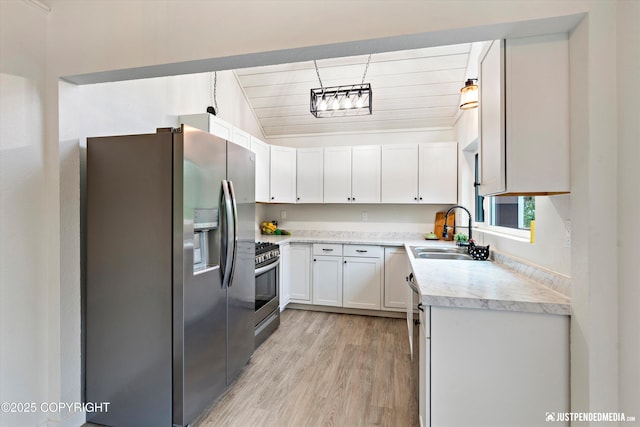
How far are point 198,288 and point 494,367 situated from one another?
1585 mm

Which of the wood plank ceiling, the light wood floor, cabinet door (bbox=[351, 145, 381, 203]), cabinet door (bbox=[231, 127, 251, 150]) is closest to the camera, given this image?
the light wood floor

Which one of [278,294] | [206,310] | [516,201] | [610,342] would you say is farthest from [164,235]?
[516,201]

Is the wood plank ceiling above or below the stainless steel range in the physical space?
above

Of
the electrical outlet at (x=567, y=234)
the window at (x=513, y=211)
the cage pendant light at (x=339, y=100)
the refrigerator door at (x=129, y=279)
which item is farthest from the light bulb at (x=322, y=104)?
the electrical outlet at (x=567, y=234)

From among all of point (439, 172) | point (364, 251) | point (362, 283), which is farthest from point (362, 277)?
point (439, 172)

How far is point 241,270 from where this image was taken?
2.23m

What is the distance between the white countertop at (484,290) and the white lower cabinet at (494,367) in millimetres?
43

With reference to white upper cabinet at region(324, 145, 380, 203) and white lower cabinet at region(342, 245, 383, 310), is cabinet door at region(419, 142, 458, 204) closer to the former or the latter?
white upper cabinet at region(324, 145, 380, 203)

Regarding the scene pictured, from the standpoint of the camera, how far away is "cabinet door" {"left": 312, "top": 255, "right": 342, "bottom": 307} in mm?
3641

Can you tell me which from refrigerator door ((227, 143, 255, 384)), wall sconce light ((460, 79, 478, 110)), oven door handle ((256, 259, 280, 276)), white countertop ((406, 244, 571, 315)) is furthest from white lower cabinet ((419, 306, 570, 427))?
oven door handle ((256, 259, 280, 276))

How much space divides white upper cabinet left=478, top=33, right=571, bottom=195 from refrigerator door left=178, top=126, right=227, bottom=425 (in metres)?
1.62

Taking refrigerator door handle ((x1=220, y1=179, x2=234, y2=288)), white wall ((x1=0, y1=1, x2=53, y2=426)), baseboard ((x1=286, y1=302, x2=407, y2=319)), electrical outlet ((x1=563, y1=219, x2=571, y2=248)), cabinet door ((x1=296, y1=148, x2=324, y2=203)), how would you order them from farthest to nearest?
cabinet door ((x1=296, y1=148, x2=324, y2=203))
baseboard ((x1=286, y1=302, x2=407, y2=319))
refrigerator door handle ((x1=220, y1=179, x2=234, y2=288))
white wall ((x1=0, y1=1, x2=53, y2=426))
electrical outlet ((x1=563, y1=219, x2=571, y2=248))

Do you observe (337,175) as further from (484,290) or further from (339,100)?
(484,290)

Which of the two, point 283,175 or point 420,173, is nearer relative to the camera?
point 420,173
